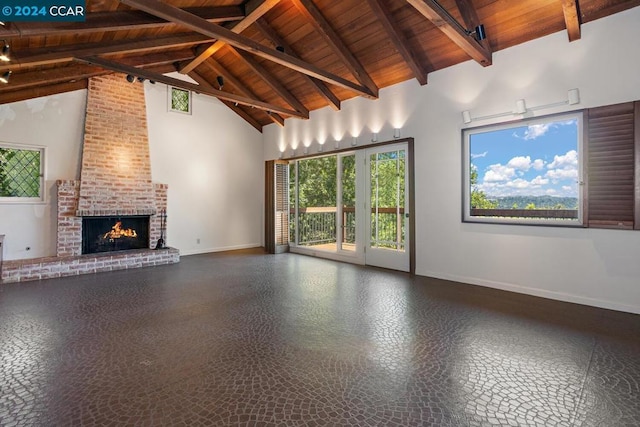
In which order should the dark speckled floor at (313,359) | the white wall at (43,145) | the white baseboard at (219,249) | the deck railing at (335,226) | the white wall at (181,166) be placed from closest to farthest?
the dark speckled floor at (313,359), the white wall at (43,145), the white wall at (181,166), the deck railing at (335,226), the white baseboard at (219,249)

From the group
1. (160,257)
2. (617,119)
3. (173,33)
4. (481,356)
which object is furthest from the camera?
(160,257)

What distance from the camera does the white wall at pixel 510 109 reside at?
3631mm

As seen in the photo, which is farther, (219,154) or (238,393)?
(219,154)

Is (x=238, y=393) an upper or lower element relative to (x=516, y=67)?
lower

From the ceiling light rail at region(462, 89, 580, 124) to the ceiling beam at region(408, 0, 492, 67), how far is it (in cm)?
72

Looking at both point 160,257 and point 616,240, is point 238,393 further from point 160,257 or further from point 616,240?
point 160,257

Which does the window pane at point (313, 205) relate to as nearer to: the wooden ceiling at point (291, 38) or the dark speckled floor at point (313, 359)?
the wooden ceiling at point (291, 38)

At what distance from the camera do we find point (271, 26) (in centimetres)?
554

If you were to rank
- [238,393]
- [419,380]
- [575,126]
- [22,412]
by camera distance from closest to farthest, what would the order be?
[22,412]
[238,393]
[419,380]
[575,126]

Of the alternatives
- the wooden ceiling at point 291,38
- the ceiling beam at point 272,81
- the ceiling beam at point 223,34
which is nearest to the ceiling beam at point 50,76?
the wooden ceiling at point 291,38

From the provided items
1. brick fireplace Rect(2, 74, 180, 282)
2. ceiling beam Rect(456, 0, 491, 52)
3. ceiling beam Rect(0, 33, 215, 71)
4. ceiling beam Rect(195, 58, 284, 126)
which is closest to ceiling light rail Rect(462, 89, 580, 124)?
ceiling beam Rect(456, 0, 491, 52)

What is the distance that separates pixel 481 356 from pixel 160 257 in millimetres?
5942

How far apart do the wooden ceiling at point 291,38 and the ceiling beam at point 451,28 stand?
1 centimetres

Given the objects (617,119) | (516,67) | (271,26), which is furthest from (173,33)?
(617,119)
